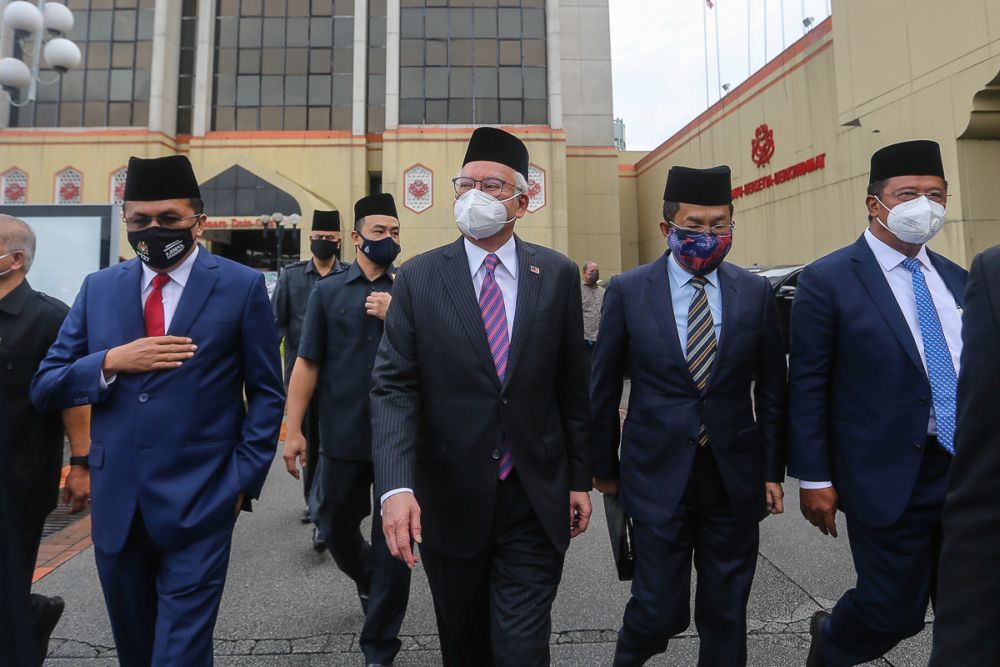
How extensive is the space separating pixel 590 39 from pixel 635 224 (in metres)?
12.0

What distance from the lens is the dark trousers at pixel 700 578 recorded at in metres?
2.41

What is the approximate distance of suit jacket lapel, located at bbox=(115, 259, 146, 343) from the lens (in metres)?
2.37

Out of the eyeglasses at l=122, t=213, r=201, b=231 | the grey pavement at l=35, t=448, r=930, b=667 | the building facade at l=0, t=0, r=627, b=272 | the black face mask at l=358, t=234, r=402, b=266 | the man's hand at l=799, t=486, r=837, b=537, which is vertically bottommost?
the grey pavement at l=35, t=448, r=930, b=667

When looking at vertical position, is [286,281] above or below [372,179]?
below

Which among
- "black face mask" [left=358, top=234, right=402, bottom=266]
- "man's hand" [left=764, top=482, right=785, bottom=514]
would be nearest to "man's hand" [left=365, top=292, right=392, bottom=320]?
"black face mask" [left=358, top=234, right=402, bottom=266]

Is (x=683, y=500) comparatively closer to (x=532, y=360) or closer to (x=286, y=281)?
(x=532, y=360)

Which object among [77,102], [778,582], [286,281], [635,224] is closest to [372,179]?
[77,102]

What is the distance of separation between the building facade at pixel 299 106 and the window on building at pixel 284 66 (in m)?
0.07

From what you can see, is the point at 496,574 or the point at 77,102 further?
the point at 77,102

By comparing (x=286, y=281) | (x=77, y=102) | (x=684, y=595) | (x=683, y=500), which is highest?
(x=77, y=102)

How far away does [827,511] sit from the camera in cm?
255

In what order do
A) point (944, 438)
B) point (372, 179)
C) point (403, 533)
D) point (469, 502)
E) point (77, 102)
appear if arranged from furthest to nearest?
1. point (372, 179)
2. point (77, 102)
3. point (944, 438)
4. point (469, 502)
5. point (403, 533)

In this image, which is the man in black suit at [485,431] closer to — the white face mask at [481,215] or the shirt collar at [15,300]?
the white face mask at [481,215]

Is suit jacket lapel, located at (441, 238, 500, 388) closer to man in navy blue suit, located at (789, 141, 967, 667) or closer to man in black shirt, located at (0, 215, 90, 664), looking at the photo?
man in navy blue suit, located at (789, 141, 967, 667)
